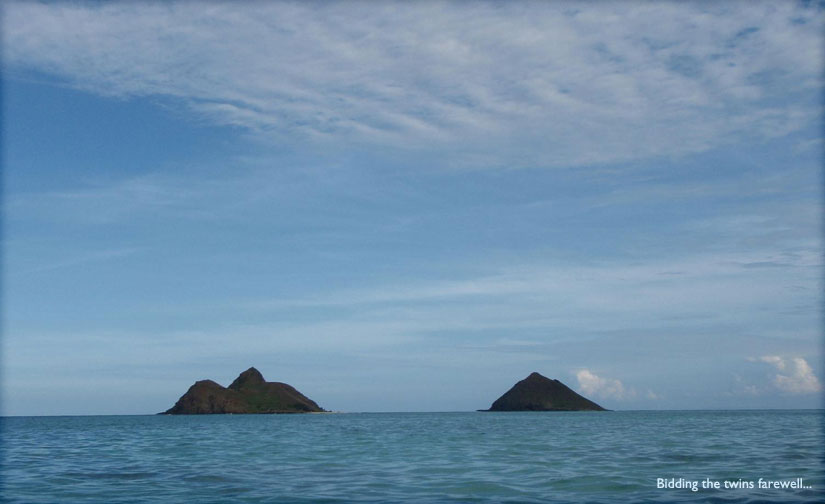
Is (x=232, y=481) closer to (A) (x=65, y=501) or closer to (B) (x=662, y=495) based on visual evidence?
(A) (x=65, y=501)

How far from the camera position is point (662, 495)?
2494 cm

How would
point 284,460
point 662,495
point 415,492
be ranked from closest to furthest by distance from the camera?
point 662,495
point 415,492
point 284,460

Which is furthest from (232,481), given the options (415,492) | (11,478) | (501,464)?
(501,464)

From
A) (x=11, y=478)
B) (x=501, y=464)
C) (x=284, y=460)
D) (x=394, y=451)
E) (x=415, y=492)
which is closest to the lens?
(x=415, y=492)

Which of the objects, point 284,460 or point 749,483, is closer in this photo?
point 749,483

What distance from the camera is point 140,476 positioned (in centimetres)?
3359

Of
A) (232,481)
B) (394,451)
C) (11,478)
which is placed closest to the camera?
(232,481)

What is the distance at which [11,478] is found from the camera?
33219 millimetres

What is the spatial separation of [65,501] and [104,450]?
32.1m

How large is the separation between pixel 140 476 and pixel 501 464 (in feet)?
63.6

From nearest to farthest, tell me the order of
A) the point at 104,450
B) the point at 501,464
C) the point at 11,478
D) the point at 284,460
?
the point at 11,478
the point at 501,464
the point at 284,460
the point at 104,450

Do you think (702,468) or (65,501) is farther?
(702,468)

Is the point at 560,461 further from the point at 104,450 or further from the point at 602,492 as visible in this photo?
the point at 104,450

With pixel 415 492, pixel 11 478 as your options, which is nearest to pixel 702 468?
pixel 415 492
